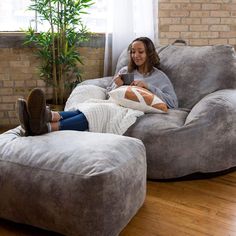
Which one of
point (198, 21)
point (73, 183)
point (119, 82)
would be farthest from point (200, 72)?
point (73, 183)

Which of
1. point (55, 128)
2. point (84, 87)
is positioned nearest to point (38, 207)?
A: point (55, 128)

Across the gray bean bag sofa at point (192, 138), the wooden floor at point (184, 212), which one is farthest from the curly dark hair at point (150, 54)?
the wooden floor at point (184, 212)

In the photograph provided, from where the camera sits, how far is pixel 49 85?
344 centimetres

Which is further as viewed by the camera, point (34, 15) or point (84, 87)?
point (34, 15)

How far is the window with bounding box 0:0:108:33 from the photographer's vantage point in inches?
129

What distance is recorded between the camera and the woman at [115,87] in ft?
6.07

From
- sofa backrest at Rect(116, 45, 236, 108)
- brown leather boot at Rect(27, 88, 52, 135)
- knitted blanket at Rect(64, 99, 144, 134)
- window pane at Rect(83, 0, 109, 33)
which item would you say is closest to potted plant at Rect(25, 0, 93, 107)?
window pane at Rect(83, 0, 109, 33)

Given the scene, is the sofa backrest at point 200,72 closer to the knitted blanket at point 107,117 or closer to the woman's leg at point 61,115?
the knitted blanket at point 107,117

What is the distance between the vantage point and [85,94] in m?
2.62

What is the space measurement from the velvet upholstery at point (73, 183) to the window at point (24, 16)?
75.8 inches

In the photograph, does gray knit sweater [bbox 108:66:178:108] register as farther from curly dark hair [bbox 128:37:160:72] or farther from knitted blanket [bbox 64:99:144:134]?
knitted blanket [bbox 64:99:144:134]

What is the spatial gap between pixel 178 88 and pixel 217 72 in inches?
12.2

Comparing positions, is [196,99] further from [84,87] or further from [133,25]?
[133,25]

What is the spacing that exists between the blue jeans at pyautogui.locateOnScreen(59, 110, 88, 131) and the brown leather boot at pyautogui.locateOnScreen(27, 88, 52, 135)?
0.63 feet
